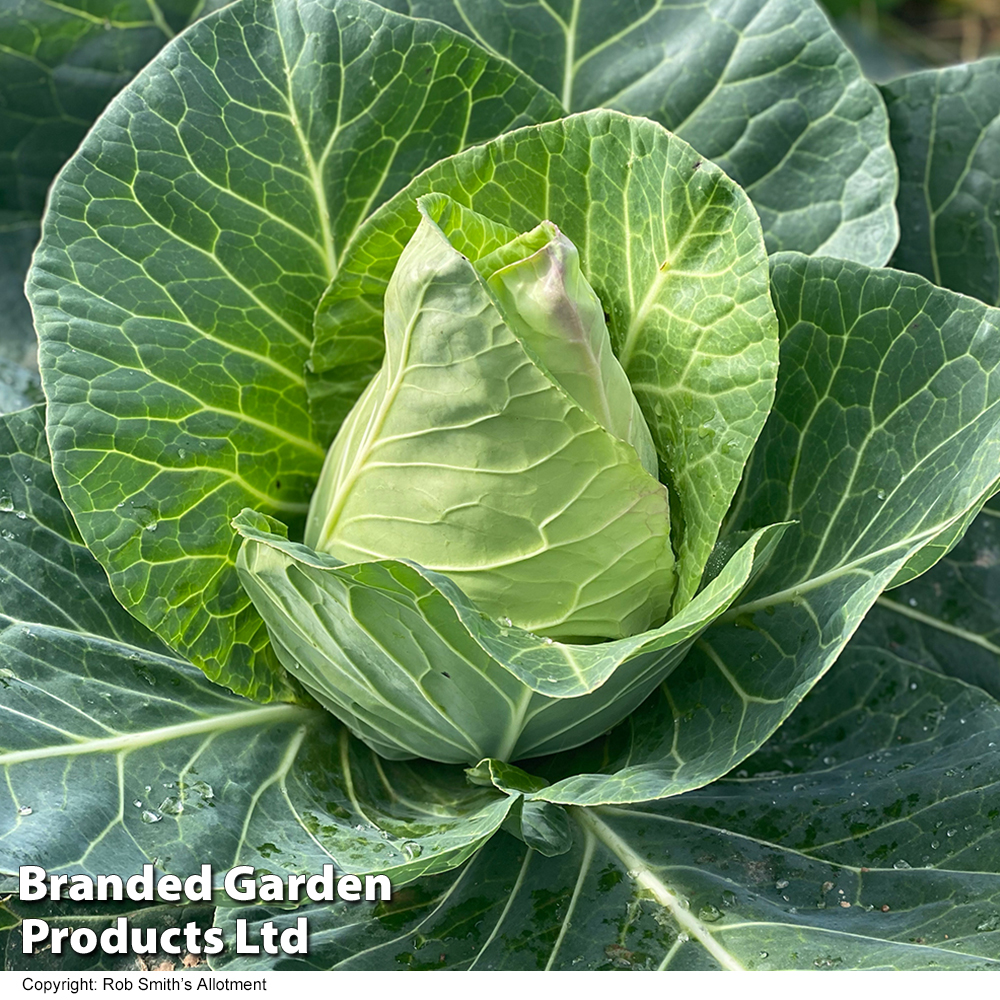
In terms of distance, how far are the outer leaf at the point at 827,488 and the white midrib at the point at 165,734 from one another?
434mm

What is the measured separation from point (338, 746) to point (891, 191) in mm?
1322

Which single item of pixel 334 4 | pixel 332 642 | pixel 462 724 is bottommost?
pixel 462 724

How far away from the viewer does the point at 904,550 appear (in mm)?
1418

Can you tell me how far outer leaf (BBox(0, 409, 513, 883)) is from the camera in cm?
144

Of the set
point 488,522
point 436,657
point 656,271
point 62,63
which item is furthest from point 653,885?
point 62,63

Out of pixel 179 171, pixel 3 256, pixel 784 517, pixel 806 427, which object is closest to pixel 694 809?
pixel 784 517

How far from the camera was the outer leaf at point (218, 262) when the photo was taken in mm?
1581

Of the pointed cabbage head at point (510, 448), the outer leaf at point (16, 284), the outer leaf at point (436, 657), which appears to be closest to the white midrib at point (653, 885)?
the outer leaf at point (436, 657)

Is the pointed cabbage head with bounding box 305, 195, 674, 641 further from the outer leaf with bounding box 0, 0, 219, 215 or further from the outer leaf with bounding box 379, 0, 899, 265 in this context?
the outer leaf with bounding box 0, 0, 219, 215

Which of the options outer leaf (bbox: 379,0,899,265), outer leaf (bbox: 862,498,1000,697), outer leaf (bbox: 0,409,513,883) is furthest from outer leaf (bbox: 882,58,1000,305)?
outer leaf (bbox: 0,409,513,883)

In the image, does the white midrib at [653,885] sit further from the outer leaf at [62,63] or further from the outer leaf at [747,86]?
the outer leaf at [62,63]

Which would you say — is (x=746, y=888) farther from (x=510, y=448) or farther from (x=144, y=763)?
(x=144, y=763)

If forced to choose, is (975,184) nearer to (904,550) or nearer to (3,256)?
(904,550)
